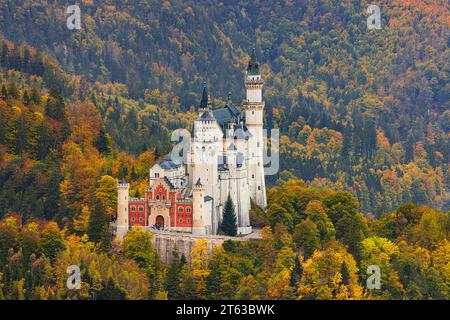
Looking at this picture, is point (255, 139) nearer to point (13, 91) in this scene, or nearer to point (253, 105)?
point (253, 105)

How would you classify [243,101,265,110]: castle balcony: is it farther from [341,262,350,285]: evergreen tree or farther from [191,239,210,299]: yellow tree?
[341,262,350,285]: evergreen tree

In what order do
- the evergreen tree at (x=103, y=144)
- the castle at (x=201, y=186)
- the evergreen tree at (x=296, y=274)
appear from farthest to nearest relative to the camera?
the evergreen tree at (x=103, y=144)
the castle at (x=201, y=186)
the evergreen tree at (x=296, y=274)

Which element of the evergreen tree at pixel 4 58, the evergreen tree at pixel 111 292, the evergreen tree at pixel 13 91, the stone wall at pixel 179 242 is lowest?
the evergreen tree at pixel 111 292

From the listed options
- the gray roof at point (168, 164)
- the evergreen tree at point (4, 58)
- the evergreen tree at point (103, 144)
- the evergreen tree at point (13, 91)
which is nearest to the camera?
the gray roof at point (168, 164)

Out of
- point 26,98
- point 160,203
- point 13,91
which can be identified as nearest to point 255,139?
point 160,203

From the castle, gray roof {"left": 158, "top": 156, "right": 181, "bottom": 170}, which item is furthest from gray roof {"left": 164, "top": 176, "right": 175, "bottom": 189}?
gray roof {"left": 158, "top": 156, "right": 181, "bottom": 170}

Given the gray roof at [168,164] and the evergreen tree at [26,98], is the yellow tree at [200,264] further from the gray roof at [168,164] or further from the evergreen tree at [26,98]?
the evergreen tree at [26,98]

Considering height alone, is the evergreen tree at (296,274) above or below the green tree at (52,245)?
below

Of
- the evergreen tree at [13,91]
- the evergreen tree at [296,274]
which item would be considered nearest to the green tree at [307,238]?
the evergreen tree at [296,274]

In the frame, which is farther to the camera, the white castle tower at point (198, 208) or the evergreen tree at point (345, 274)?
the evergreen tree at point (345, 274)
